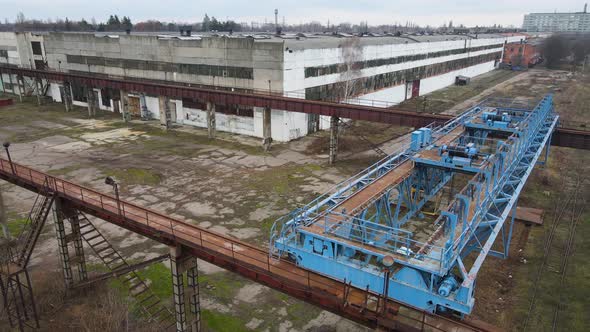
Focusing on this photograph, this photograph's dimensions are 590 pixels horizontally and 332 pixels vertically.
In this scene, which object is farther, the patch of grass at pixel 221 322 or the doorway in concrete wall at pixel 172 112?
the doorway in concrete wall at pixel 172 112

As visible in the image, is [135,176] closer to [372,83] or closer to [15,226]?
[15,226]

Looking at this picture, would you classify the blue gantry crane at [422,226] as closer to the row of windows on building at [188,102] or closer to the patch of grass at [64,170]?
the patch of grass at [64,170]

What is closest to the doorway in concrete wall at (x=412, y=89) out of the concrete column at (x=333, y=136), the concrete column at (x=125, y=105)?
the concrete column at (x=333, y=136)

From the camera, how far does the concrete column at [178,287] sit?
13.7 m

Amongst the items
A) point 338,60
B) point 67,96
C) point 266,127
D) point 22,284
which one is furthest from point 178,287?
point 67,96

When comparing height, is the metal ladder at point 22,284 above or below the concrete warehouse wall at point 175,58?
below

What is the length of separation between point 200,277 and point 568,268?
1734cm

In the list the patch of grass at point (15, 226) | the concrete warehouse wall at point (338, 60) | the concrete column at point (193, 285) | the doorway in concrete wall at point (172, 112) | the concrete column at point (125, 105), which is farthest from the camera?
the doorway in concrete wall at point (172, 112)

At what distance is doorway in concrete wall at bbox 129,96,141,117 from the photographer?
51.4 metres

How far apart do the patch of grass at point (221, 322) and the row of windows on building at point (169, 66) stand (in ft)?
96.3

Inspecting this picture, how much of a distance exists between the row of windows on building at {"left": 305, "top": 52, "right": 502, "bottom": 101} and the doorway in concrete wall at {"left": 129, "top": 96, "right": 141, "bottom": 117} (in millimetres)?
22796

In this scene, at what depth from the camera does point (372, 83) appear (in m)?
51.2

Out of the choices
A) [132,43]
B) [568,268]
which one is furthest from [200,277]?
[132,43]

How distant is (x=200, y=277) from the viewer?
1883 cm
